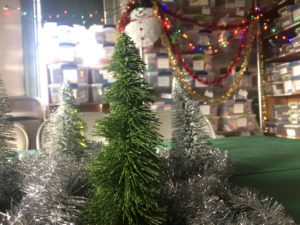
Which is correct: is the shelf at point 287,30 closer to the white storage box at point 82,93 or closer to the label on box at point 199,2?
the label on box at point 199,2

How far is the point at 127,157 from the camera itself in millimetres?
330

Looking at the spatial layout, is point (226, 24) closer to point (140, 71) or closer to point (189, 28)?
point (189, 28)

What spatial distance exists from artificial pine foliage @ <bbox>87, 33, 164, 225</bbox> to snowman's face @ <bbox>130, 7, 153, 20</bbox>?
246 centimetres

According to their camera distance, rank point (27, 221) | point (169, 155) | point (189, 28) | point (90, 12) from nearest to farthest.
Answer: point (27, 221) → point (169, 155) → point (189, 28) → point (90, 12)

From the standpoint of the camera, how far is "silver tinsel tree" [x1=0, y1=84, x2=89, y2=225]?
13.0 inches

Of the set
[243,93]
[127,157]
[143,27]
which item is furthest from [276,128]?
[127,157]

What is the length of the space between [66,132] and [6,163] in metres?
0.11

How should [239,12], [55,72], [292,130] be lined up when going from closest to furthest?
[55,72] → [292,130] → [239,12]

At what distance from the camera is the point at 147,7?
2748 mm

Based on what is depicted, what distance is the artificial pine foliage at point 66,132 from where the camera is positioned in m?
0.50

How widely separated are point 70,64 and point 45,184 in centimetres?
240

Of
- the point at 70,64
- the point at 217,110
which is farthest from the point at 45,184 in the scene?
the point at 217,110

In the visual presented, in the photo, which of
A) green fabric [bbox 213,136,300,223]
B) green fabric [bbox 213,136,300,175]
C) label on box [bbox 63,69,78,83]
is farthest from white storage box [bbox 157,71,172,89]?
green fabric [bbox 213,136,300,223]

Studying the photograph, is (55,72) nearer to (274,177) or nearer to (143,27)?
(143,27)
